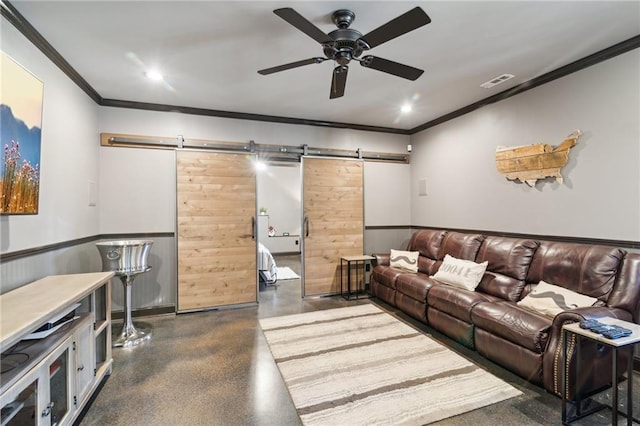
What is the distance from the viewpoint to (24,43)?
2242 mm

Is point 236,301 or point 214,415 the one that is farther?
point 236,301

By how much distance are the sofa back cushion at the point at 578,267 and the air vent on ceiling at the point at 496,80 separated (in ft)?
5.83

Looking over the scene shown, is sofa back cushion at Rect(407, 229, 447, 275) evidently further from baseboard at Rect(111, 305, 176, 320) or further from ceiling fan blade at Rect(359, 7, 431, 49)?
baseboard at Rect(111, 305, 176, 320)

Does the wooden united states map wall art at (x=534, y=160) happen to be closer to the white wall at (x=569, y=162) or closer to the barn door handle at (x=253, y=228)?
the white wall at (x=569, y=162)

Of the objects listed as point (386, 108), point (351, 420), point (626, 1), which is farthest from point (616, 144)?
point (351, 420)

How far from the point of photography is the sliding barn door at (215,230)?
4070 mm

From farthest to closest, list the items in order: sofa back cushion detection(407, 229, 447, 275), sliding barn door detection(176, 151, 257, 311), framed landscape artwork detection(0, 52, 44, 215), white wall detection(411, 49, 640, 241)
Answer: sofa back cushion detection(407, 229, 447, 275)
sliding barn door detection(176, 151, 257, 311)
white wall detection(411, 49, 640, 241)
framed landscape artwork detection(0, 52, 44, 215)

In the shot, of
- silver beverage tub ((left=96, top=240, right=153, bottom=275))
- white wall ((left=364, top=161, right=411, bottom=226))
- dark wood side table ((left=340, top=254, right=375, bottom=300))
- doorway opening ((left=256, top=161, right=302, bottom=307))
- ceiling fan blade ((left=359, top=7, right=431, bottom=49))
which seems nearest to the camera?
ceiling fan blade ((left=359, top=7, right=431, bottom=49))

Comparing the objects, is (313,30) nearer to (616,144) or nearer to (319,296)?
(616,144)

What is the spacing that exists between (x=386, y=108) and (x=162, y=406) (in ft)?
13.3

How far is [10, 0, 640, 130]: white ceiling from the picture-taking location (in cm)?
214

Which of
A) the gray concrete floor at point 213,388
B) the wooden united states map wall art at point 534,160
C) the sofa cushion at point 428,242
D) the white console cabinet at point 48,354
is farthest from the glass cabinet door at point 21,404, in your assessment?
the wooden united states map wall art at point 534,160

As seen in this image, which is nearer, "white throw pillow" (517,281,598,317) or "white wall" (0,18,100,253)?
"white wall" (0,18,100,253)

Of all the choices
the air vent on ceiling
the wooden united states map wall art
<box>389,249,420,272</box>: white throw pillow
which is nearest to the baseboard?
<box>389,249,420,272</box>: white throw pillow
